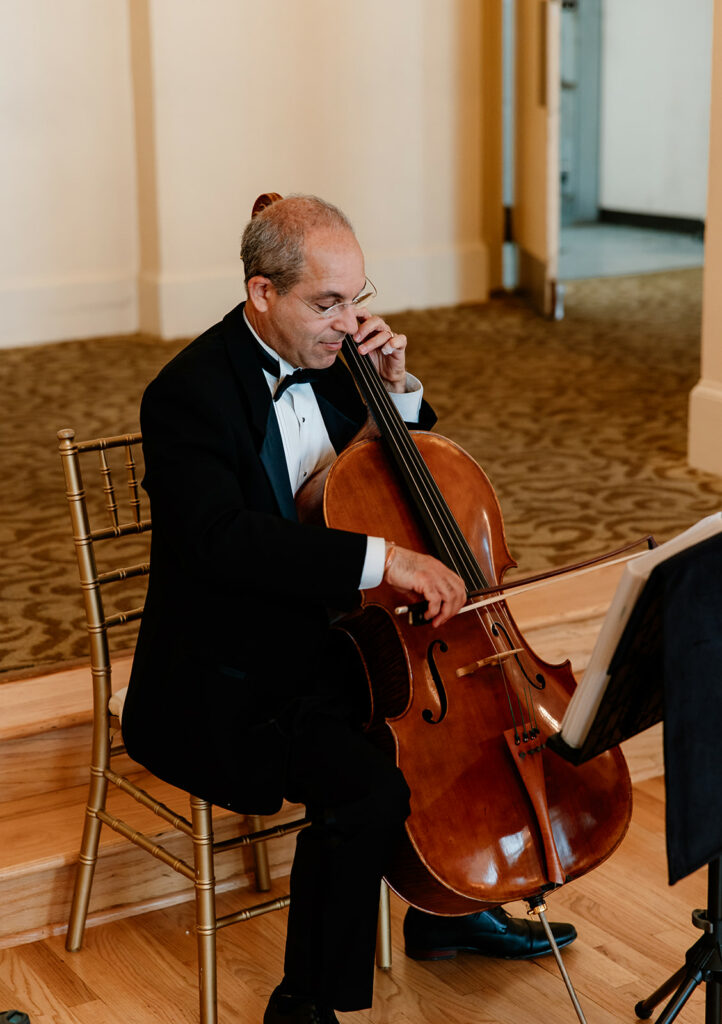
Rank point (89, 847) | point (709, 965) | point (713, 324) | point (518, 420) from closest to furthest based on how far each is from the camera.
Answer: point (709, 965), point (89, 847), point (713, 324), point (518, 420)

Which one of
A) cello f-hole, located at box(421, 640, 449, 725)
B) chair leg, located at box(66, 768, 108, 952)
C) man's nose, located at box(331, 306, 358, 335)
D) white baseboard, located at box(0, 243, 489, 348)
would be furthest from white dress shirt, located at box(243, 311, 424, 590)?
white baseboard, located at box(0, 243, 489, 348)

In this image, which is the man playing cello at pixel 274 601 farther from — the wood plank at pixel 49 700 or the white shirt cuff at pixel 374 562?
the wood plank at pixel 49 700

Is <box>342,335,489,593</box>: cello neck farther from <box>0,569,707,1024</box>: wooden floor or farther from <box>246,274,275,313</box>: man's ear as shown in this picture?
<box>0,569,707,1024</box>: wooden floor

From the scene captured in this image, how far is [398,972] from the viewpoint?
7.37ft

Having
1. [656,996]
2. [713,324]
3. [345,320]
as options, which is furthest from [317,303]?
[713,324]

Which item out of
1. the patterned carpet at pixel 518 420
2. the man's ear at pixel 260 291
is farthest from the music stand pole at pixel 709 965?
the patterned carpet at pixel 518 420

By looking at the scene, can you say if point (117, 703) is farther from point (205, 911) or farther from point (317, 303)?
point (317, 303)

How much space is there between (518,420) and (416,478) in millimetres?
2618

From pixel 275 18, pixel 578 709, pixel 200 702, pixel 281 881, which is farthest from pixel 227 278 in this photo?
pixel 578 709

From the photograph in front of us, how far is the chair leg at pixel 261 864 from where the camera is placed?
96.2 inches

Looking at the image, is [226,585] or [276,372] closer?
[226,585]

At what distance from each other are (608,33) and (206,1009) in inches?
335

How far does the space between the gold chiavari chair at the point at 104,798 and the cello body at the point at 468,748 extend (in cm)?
32

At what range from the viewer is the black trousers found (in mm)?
1819
